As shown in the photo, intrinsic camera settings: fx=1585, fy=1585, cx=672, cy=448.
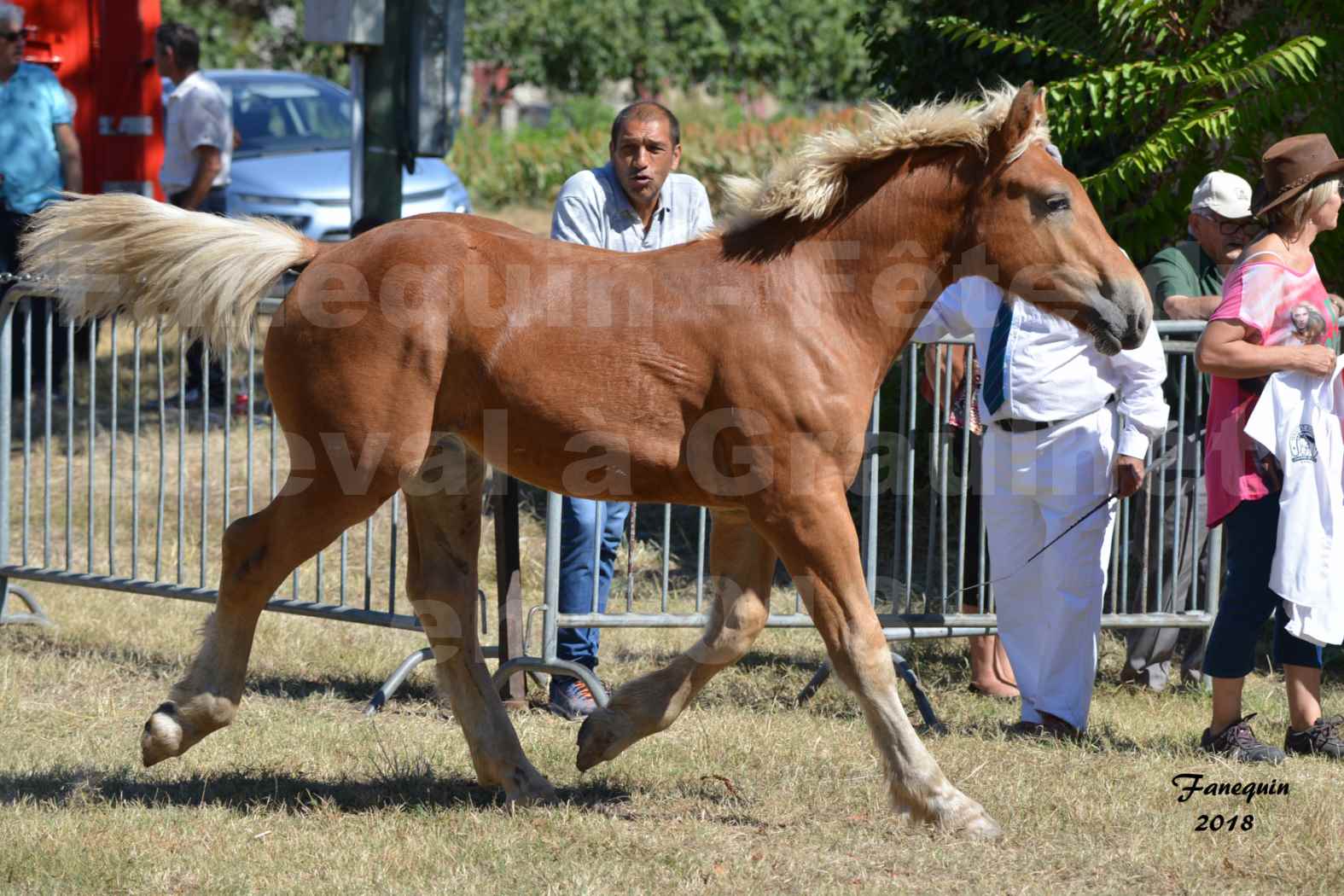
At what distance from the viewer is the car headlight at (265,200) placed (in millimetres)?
13516

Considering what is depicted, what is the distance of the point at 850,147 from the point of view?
470cm

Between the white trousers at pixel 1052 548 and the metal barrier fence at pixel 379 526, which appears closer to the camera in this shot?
the white trousers at pixel 1052 548

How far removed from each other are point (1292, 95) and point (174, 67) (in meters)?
7.34

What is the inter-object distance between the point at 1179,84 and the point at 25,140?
22.6 feet

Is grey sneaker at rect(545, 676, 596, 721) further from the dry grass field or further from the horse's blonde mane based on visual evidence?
the horse's blonde mane

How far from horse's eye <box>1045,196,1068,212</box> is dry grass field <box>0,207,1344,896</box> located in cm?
183

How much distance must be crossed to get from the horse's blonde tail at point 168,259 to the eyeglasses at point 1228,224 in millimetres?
3563

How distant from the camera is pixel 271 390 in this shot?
477 centimetres

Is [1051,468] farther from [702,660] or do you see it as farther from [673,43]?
[673,43]

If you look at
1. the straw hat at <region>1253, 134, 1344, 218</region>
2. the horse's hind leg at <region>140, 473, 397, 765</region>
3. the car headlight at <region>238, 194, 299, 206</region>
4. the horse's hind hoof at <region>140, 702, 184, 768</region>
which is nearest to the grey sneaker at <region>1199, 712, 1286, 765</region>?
the straw hat at <region>1253, 134, 1344, 218</region>

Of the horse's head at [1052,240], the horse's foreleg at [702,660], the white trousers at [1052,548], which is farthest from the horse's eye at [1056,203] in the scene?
the white trousers at [1052,548]

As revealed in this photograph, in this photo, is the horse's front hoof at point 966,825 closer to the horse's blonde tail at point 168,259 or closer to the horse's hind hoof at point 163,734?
the horse's hind hoof at point 163,734

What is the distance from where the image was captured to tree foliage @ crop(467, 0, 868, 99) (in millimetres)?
28109

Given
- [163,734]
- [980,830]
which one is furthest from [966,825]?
[163,734]
